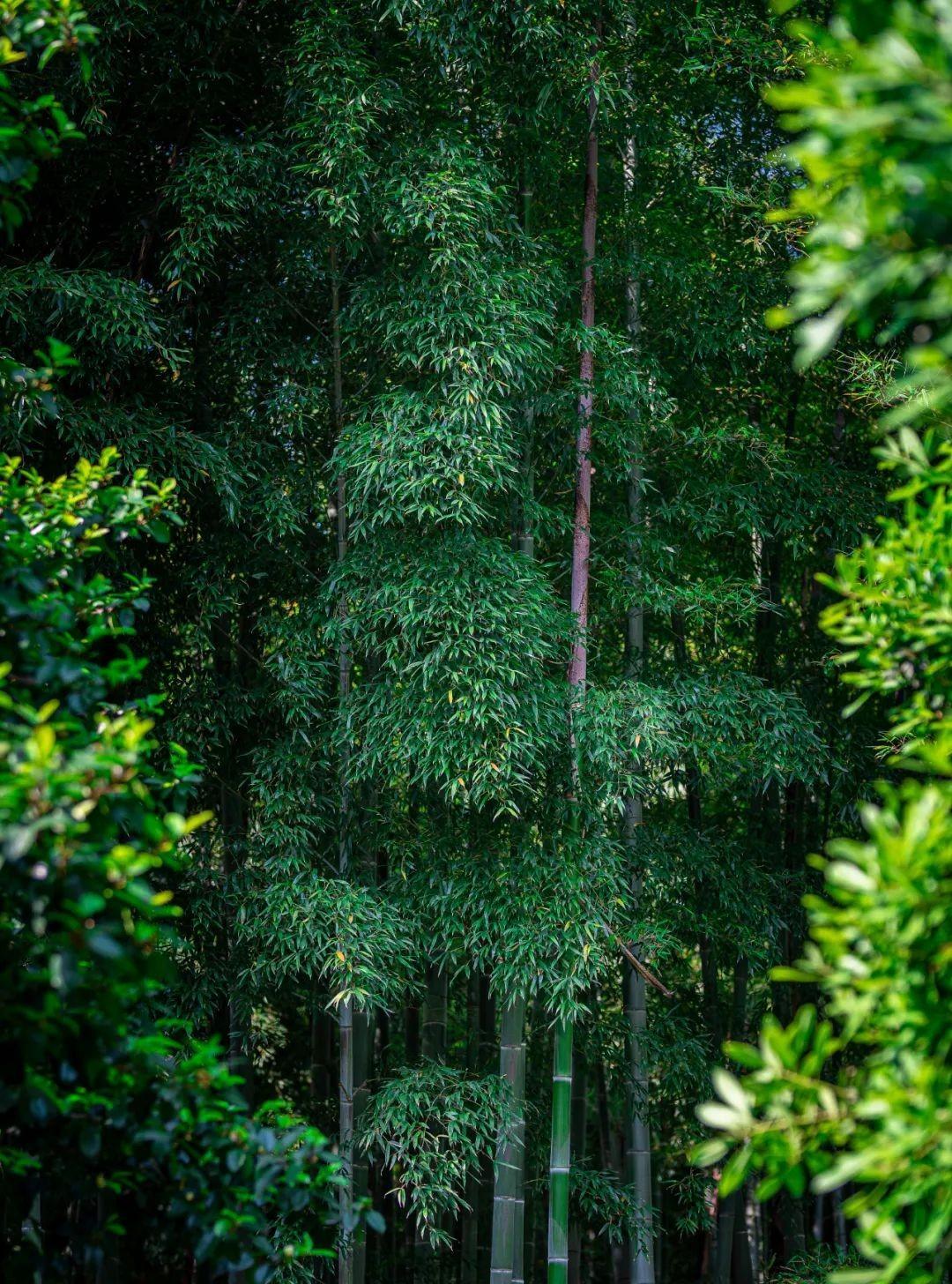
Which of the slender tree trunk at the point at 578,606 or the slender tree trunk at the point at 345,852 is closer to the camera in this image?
the slender tree trunk at the point at 578,606

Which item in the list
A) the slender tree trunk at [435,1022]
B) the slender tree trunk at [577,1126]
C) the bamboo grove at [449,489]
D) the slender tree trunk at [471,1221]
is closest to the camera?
the bamboo grove at [449,489]

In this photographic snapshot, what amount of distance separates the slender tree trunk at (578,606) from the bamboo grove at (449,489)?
23mm

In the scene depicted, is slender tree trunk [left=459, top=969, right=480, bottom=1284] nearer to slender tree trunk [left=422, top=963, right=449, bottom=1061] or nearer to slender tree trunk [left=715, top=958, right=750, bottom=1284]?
slender tree trunk [left=422, top=963, right=449, bottom=1061]

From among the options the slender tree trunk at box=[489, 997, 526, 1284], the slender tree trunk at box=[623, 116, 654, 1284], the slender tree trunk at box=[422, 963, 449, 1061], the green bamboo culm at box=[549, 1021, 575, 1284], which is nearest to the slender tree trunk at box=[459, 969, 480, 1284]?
the slender tree trunk at box=[422, 963, 449, 1061]

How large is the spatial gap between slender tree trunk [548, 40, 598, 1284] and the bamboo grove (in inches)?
0.9

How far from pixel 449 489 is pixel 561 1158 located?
2688mm

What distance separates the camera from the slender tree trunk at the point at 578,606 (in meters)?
4.82

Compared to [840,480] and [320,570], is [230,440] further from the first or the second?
[840,480]

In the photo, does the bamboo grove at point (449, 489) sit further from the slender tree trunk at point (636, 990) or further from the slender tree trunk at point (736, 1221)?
the slender tree trunk at point (736, 1221)

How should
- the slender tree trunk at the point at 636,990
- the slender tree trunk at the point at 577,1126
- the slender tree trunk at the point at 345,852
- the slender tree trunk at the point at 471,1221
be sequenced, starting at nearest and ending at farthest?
1. the slender tree trunk at the point at 345,852
2. the slender tree trunk at the point at 636,990
3. the slender tree trunk at the point at 471,1221
4. the slender tree trunk at the point at 577,1126

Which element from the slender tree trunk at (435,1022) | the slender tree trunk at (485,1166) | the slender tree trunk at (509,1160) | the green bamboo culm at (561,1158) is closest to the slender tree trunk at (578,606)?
the green bamboo culm at (561,1158)

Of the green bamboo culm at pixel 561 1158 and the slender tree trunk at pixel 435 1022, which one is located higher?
the slender tree trunk at pixel 435 1022

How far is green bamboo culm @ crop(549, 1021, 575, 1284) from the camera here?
4789mm

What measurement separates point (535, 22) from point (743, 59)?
94 cm
